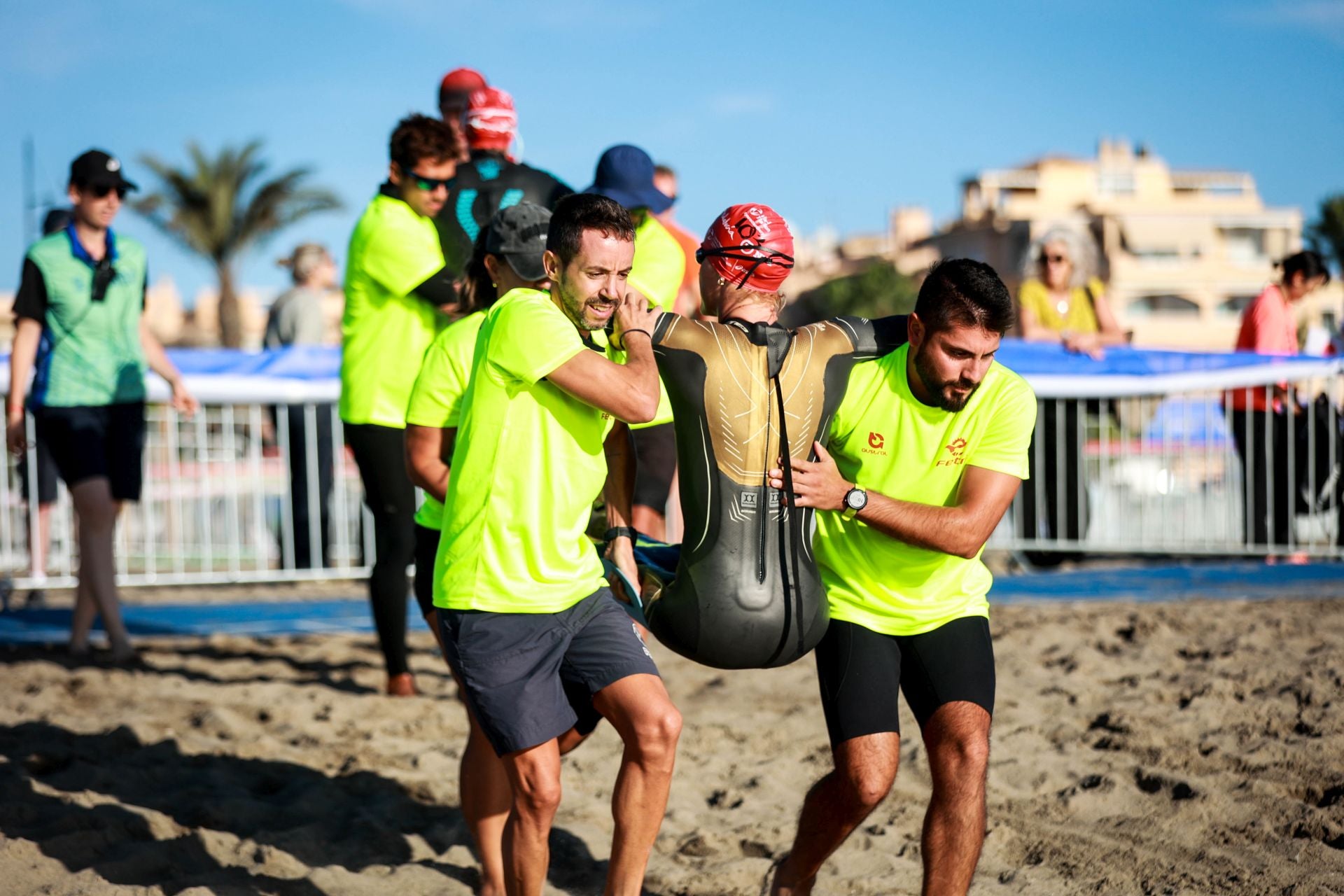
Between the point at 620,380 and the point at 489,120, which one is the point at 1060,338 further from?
the point at 620,380

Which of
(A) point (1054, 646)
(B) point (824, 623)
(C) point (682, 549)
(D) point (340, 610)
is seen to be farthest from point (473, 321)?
(D) point (340, 610)

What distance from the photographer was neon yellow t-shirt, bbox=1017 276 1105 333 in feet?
28.8

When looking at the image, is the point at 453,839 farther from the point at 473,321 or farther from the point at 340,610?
the point at 340,610

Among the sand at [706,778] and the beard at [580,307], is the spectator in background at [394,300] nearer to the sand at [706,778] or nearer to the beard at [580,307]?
the sand at [706,778]

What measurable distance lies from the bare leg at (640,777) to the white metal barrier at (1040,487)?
21.0 ft

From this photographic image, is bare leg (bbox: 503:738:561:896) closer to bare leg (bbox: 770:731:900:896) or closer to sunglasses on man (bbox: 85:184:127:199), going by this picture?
bare leg (bbox: 770:731:900:896)

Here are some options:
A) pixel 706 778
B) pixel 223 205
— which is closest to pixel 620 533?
pixel 706 778

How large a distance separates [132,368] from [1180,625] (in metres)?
5.65

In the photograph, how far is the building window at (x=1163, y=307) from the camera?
7019 cm

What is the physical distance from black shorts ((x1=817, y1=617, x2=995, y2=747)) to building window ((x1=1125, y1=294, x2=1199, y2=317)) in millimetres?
71790

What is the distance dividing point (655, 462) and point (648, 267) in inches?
28.8

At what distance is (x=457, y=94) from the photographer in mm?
5469

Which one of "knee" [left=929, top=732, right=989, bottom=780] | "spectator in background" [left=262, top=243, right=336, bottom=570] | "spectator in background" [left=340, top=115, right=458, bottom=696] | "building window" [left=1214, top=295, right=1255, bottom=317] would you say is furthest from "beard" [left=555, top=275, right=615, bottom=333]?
"building window" [left=1214, top=295, right=1255, bottom=317]

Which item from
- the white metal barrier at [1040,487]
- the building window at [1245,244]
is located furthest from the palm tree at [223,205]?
the building window at [1245,244]
